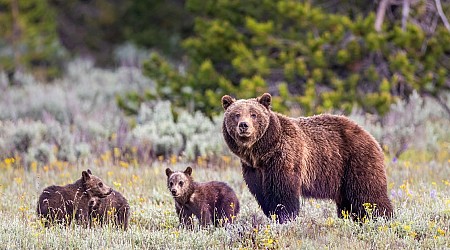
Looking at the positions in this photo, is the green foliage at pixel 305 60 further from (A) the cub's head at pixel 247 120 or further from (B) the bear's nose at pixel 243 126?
(B) the bear's nose at pixel 243 126

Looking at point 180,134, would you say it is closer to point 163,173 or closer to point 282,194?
point 163,173

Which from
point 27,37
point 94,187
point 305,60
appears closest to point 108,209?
point 94,187

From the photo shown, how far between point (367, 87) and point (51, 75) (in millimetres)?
11321

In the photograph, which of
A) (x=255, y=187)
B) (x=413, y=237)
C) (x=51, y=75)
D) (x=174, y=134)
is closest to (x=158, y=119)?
(x=174, y=134)

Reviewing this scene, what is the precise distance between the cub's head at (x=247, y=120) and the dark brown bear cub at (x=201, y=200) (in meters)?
0.73

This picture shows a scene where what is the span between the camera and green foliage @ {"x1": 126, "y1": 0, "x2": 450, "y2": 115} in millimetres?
14062

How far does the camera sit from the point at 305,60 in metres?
14.9

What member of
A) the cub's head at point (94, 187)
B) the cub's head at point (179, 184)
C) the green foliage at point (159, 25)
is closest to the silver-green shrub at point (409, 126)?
the cub's head at point (179, 184)

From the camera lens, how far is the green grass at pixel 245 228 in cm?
717

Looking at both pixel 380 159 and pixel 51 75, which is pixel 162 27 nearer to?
pixel 51 75

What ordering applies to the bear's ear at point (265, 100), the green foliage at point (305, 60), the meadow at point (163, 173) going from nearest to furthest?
the meadow at point (163, 173)
the bear's ear at point (265, 100)
the green foliage at point (305, 60)

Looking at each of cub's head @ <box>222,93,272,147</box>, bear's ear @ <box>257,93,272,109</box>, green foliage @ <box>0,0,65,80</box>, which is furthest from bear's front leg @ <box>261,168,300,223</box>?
green foliage @ <box>0,0,65,80</box>

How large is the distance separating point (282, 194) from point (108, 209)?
1.72m

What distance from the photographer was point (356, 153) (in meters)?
7.93
